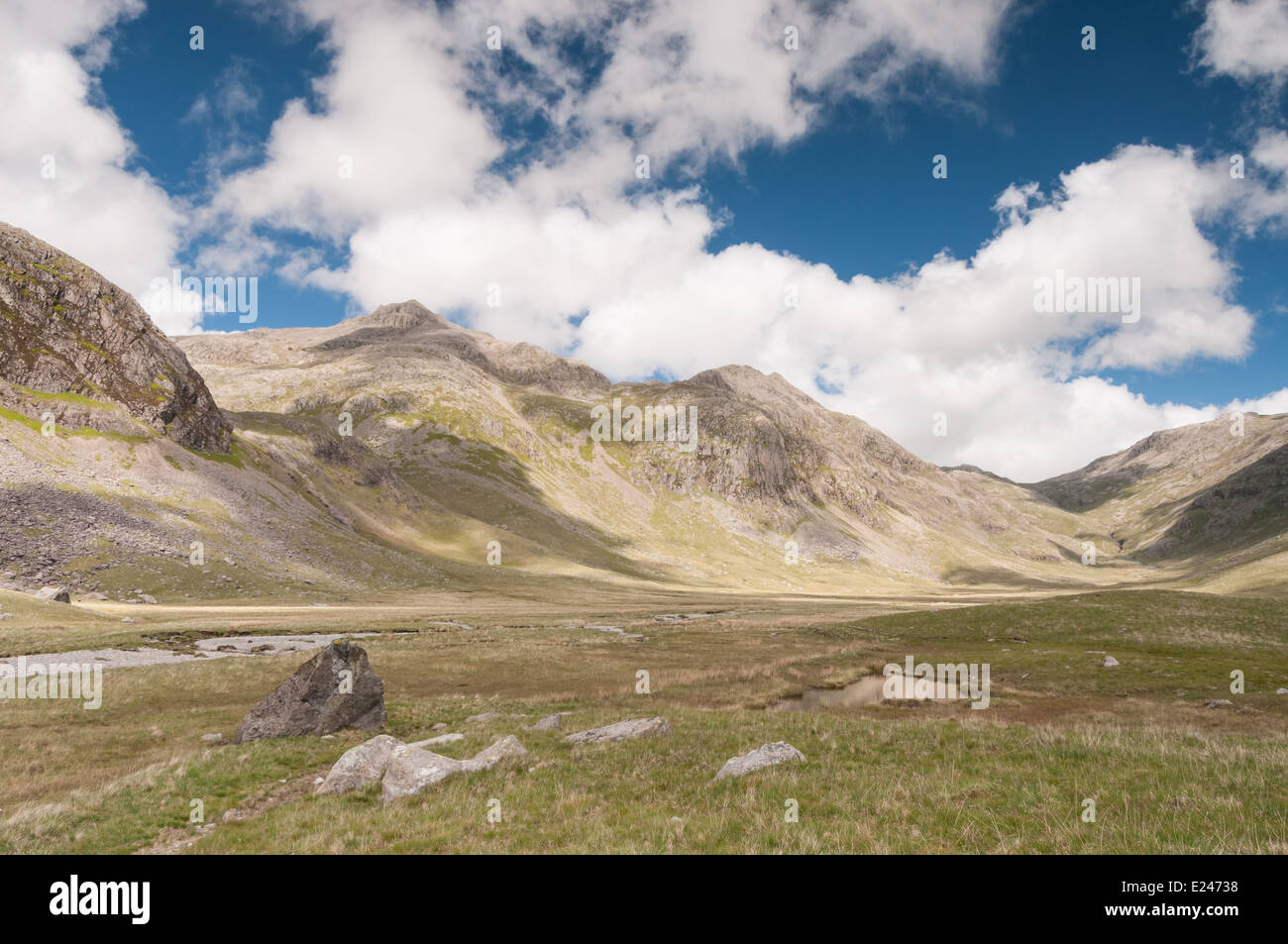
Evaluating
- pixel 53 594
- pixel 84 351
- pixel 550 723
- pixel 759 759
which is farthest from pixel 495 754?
pixel 84 351

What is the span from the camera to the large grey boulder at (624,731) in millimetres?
21344

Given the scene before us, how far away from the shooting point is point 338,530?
469ft

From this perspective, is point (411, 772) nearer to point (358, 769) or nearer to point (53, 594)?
point (358, 769)

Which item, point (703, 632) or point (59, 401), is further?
point (59, 401)

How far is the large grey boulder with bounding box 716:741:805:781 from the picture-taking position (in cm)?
1636

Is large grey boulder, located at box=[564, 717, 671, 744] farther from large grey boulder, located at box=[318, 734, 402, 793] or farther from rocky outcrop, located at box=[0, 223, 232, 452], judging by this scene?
rocky outcrop, located at box=[0, 223, 232, 452]

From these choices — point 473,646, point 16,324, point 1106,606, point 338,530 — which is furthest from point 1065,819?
point 16,324

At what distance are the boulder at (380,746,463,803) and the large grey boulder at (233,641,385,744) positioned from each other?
863cm

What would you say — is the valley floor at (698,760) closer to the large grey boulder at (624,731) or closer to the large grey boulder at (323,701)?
the large grey boulder at (624,731)

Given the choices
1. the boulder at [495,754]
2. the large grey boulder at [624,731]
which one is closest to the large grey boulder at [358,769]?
the boulder at [495,754]

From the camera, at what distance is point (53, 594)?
7319 centimetres

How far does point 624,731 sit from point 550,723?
436 centimetres
